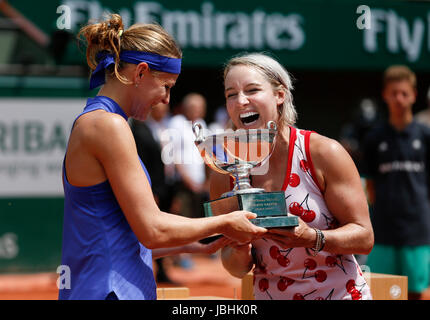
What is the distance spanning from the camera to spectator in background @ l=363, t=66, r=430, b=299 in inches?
178

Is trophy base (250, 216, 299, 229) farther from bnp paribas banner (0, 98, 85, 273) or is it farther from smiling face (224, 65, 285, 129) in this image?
bnp paribas banner (0, 98, 85, 273)

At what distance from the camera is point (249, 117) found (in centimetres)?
246

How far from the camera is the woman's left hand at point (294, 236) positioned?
2174 mm

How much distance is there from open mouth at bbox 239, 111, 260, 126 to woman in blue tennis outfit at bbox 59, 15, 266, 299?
41 cm

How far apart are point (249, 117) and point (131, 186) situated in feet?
2.23

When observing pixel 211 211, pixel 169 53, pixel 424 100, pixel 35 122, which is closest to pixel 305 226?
pixel 211 211

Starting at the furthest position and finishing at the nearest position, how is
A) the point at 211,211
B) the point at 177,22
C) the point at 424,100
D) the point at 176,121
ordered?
the point at 424,100 < the point at 177,22 < the point at 176,121 < the point at 211,211

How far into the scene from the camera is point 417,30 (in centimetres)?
941

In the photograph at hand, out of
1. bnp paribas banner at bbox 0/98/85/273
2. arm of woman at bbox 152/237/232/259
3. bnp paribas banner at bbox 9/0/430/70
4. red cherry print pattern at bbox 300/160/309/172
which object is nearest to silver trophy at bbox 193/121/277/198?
red cherry print pattern at bbox 300/160/309/172

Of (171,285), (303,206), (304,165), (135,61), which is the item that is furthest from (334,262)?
(171,285)

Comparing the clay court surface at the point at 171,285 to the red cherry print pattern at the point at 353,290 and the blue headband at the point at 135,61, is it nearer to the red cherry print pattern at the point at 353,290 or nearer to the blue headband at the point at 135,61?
the red cherry print pattern at the point at 353,290

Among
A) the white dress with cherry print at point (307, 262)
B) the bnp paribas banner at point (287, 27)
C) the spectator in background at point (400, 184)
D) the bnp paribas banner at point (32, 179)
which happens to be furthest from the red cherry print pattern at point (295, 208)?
the bnp paribas banner at point (287, 27)

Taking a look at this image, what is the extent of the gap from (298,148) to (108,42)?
0.76m

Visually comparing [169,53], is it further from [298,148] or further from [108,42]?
[298,148]
